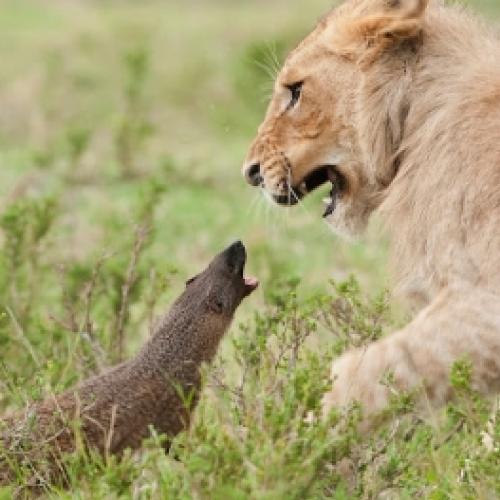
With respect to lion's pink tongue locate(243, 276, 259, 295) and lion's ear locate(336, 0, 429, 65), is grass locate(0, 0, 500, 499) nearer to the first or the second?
lion's pink tongue locate(243, 276, 259, 295)

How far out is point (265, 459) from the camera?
3791mm

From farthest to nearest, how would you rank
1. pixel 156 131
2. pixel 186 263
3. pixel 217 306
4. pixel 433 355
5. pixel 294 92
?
pixel 156 131
pixel 186 263
pixel 217 306
pixel 294 92
pixel 433 355

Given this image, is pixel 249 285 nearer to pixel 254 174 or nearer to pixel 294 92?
pixel 254 174

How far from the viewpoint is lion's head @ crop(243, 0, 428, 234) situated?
5023mm

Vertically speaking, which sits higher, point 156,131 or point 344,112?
point 344,112

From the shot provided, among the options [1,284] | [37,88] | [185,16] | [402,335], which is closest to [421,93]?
[402,335]

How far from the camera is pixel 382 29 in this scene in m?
4.97

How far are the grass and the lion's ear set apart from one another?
2.24 ft

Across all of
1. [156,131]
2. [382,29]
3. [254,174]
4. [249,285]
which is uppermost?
[382,29]

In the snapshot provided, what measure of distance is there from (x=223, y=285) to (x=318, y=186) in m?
0.53

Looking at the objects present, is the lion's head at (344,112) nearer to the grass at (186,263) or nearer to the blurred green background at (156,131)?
the blurred green background at (156,131)

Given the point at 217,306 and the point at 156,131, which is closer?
the point at 217,306

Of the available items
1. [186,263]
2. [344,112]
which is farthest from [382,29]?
[186,263]

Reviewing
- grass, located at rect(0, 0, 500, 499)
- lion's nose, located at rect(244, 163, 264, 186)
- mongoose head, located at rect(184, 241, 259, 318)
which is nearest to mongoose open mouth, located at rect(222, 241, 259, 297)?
mongoose head, located at rect(184, 241, 259, 318)
